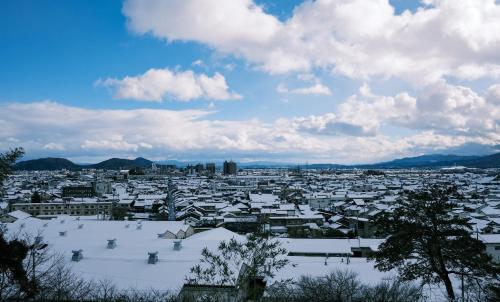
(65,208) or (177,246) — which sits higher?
(177,246)

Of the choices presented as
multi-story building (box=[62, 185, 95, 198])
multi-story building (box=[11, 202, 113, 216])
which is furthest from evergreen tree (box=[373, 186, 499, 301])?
multi-story building (box=[62, 185, 95, 198])

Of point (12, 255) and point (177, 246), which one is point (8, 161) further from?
point (177, 246)

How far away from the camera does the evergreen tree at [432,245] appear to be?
936cm

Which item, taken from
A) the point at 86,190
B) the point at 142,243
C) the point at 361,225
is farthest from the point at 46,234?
the point at 86,190

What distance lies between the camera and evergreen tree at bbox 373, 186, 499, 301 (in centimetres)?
936

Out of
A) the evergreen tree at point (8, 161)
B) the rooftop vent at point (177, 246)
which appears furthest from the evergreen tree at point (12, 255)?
the rooftop vent at point (177, 246)

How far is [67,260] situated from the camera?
13312mm

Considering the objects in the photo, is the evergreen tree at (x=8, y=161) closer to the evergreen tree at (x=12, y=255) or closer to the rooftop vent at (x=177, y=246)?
the evergreen tree at (x=12, y=255)

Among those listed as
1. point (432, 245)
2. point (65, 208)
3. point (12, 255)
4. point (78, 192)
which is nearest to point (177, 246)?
point (12, 255)

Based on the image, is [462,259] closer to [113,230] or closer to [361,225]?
[113,230]

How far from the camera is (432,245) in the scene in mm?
9727

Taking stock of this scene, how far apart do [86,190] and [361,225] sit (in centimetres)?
4970

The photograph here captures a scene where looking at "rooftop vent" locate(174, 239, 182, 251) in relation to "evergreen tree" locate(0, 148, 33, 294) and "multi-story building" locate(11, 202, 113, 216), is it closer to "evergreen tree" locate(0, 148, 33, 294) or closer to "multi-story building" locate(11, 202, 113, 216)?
"evergreen tree" locate(0, 148, 33, 294)

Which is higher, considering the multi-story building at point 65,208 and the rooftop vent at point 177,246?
the rooftop vent at point 177,246
